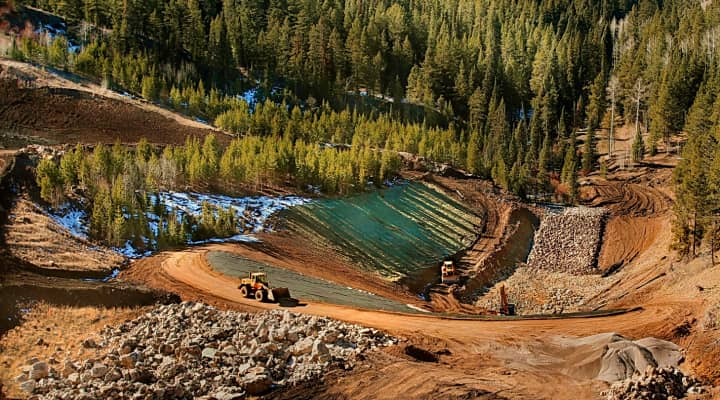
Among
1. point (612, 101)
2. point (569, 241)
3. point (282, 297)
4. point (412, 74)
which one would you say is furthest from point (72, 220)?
point (612, 101)

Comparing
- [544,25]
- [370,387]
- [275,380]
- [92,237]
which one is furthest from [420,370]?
[544,25]

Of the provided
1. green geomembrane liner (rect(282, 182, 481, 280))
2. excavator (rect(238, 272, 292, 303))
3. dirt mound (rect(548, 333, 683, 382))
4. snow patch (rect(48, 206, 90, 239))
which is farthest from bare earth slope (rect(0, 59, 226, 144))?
dirt mound (rect(548, 333, 683, 382))

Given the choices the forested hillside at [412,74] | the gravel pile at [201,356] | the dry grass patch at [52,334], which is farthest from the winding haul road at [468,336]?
the forested hillside at [412,74]

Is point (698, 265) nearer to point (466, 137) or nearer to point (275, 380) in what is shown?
point (275, 380)

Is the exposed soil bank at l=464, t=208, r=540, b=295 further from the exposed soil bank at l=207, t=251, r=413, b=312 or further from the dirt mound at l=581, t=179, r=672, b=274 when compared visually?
the exposed soil bank at l=207, t=251, r=413, b=312

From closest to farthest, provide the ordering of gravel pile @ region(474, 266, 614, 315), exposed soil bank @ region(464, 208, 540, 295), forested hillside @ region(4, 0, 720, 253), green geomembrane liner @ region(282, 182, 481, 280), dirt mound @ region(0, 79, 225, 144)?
gravel pile @ region(474, 266, 614, 315), green geomembrane liner @ region(282, 182, 481, 280), exposed soil bank @ region(464, 208, 540, 295), dirt mound @ region(0, 79, 225, 144), forested hillside @ region(4, 0, 720, 253)
